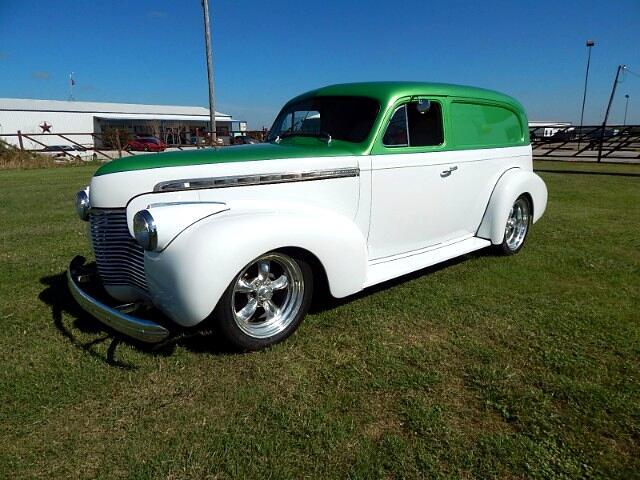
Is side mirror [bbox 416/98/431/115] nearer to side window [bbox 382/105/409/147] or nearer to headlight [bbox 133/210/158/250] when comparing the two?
side window [bbox 382/105/409/147]

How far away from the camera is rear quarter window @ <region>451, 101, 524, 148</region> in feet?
13.7

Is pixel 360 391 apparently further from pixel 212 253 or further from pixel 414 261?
pixel 414 261

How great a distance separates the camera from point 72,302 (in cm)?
372

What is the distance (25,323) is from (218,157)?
2.01m

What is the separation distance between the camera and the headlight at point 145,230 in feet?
8.00

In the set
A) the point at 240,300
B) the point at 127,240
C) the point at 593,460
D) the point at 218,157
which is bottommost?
the point at 593,460

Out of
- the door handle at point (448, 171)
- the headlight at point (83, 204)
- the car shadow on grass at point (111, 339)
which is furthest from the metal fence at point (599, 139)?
the headlight at point (83, 204)

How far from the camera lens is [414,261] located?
3.83 meters

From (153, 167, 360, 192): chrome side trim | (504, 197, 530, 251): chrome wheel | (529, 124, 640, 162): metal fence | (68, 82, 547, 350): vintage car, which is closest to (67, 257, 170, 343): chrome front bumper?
(68, 82, 547, 350): vintage car

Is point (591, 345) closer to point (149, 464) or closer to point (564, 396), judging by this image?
point (564, 396)

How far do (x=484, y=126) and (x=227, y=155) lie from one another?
2852 mm

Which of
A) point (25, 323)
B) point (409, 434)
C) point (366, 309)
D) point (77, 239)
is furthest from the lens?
point (77, 239)


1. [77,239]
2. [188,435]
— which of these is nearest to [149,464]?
[188,435]

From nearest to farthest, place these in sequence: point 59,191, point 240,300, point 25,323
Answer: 1. point 240,300
2. point 25,323
3. point 59,191
